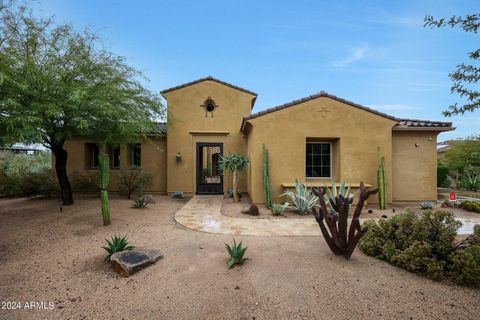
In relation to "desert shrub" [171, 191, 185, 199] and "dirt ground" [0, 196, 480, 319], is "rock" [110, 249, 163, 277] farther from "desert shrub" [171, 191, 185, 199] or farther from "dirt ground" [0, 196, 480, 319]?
"desert shrub" [171, 191, 185, 199]

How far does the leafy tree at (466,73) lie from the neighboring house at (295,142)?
5437 mm

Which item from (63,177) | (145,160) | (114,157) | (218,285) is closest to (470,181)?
(218,285)

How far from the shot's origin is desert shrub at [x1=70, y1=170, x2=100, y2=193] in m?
10.4

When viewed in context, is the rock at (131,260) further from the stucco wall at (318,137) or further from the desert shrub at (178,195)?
the desert shrub at (178,195)

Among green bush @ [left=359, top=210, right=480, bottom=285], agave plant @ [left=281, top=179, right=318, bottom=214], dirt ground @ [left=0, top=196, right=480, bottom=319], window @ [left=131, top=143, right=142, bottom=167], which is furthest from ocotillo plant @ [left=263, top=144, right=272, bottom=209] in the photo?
window @ [left=131, top=143, right=142, bottom=167]

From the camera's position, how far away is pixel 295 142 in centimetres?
845

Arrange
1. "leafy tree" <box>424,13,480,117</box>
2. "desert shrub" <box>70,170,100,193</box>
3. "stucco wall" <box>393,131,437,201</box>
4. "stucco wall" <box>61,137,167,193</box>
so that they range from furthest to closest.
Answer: "stucco wall" <box>61,137,167,193</box>, "desert shrub" <box>70,170,100,193</box>, "stucco wall" <box>393,131,437,201</box>, "leafy tree" <box>424,13,480,117</box>

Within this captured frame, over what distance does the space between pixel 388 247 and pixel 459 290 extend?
1.01 meters

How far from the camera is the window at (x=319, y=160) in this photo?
8945 mm

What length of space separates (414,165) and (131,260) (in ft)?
36.4

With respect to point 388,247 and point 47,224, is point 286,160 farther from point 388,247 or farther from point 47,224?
point 47,224

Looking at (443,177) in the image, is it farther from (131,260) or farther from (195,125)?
(131,260)

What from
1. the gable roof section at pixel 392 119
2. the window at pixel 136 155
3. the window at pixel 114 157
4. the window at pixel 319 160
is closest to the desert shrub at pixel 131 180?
the window at pixel 136 155

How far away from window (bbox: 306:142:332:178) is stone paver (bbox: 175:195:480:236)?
8.55 ft
